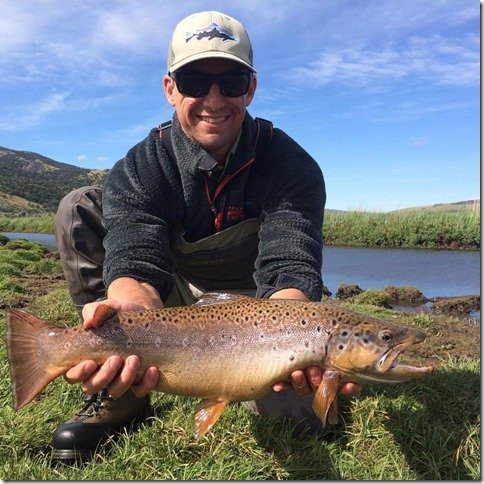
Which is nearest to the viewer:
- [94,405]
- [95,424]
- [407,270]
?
[95,424]

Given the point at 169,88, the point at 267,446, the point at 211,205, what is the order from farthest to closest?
the point at 211,205 → the point at 169,88 → the point at 267,446

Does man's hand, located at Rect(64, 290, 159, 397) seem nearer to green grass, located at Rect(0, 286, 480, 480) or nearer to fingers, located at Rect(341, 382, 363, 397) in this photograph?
green grass, located at Rect(0, 286, 480, 480)

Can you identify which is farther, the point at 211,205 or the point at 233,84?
the point at 211,205

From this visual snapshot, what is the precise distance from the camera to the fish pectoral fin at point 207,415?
322 centimetres

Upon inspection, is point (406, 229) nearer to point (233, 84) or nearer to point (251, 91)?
point (251, 91)

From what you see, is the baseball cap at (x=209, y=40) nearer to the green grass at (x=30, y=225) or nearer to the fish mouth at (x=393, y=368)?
the fish mouth at (x=393, y=368)

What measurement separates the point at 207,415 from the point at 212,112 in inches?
86.9

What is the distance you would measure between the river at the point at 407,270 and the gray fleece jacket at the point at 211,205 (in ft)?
28.6

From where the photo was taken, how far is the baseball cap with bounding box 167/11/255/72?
13.3 ft

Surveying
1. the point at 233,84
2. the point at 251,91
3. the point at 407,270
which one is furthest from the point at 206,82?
the point at 407,270

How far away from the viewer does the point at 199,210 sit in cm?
461

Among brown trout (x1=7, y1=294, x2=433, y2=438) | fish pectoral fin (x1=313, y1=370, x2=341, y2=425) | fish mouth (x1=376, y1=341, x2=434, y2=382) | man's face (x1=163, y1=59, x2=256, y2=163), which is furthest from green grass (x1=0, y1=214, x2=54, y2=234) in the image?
fish mouth (x1=376, y1=341, x2=434, y2=382)

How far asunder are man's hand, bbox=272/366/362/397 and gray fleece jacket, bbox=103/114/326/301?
770 millimetres

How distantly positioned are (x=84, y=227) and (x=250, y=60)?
6.36 ft
